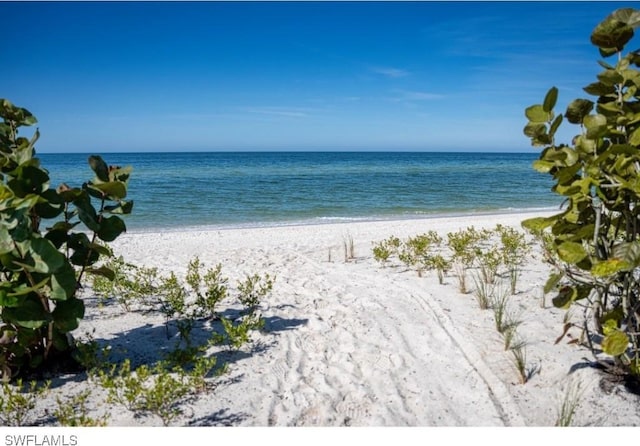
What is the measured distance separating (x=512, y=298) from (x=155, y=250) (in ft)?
25.4

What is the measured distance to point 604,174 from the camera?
279cm

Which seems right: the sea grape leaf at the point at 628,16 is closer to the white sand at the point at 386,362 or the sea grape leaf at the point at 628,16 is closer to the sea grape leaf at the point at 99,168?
the white sand at the point at 386,362

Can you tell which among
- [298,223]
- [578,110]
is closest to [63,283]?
[578,110]

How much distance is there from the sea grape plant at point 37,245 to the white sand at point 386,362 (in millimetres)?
487

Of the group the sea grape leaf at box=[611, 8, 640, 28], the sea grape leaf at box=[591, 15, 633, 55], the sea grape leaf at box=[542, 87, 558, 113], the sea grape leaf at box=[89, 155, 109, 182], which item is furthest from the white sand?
the sea grape leaf at box=[611, 8, 640, 28]

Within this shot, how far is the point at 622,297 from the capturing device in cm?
309

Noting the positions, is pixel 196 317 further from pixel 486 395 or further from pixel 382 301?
pixel 486 395

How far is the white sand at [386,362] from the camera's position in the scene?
121 inches

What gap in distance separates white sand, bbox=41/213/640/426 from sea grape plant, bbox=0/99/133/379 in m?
0.49

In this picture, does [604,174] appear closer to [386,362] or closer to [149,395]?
[386,362]

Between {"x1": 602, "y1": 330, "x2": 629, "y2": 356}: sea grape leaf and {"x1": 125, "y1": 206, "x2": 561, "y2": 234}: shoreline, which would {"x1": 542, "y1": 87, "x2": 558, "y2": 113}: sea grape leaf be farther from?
{"x1": 125, "y1": 206, "x2": 561, "y2": 234}: shoreline

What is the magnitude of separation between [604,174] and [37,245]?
3.76 metres

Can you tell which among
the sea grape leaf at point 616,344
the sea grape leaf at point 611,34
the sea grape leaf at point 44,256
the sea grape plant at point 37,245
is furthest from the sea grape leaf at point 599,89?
the sea grape leaf at point 44,256

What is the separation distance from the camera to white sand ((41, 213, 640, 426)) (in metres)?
3.06
